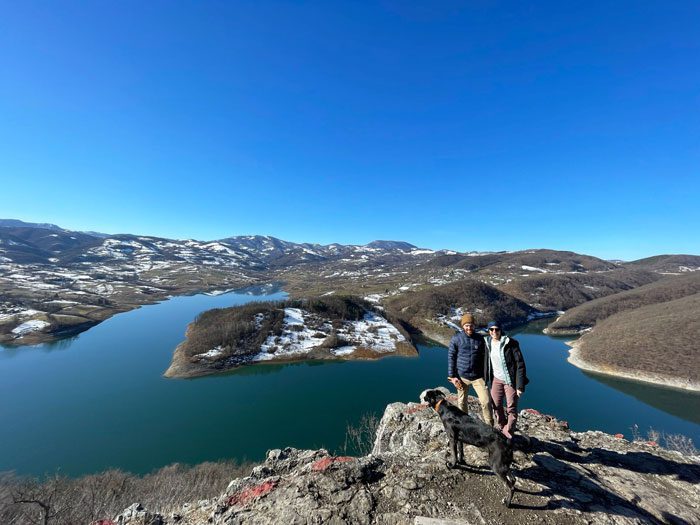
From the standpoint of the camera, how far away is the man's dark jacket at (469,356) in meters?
8.82

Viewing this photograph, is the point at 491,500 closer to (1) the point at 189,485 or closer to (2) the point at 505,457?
(2) the point at 505,457

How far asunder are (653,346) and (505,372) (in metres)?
113

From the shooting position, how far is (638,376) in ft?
245

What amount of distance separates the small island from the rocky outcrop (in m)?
76.2

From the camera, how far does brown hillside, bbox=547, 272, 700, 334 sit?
130300 mm

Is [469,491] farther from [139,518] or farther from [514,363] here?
[139,518]

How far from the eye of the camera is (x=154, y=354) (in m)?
83.2

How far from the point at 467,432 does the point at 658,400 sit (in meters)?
92.7

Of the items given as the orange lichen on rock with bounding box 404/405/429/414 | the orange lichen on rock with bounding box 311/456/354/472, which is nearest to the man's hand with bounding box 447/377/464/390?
the orange lichen on rock with bounding box 311/456/354/472

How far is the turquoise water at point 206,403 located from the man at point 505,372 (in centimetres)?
4277

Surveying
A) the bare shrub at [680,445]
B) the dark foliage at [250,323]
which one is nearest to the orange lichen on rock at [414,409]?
the bare shrub at [680,445]

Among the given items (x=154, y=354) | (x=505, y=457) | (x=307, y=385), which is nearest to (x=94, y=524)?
(x=505, y=457)

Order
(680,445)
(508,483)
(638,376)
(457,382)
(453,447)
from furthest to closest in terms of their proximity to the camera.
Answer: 1. (638,376)
2. (680,445)
3. (457,382)
4. (453,447)
5. (508,483)

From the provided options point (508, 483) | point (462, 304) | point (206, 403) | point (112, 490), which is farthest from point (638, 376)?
point (112, 490)
